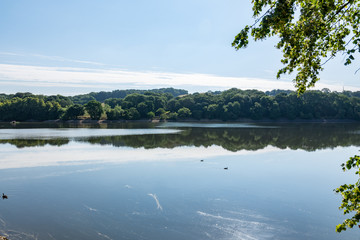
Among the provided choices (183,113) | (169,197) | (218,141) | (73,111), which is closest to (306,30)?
(169,197)

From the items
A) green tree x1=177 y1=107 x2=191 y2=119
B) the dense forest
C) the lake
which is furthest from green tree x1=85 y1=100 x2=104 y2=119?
the lake

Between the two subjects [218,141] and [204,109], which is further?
[204,109]

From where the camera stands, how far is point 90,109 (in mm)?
121375

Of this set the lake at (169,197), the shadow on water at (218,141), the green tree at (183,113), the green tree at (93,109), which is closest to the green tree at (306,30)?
the lake at (169,197)

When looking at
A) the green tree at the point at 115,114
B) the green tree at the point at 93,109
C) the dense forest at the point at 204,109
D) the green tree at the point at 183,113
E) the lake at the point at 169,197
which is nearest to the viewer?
the lake at the point at 169,197

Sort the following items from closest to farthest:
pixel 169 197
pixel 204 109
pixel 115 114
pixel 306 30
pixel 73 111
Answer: pixel 306 30, pixel 169 197, pixel 73 111, pixel 115 114, pixel 204 109

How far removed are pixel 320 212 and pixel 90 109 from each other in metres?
117

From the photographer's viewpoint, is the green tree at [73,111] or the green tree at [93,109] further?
the green tree at [73,111]

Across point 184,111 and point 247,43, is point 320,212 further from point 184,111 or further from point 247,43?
→ point 184,111

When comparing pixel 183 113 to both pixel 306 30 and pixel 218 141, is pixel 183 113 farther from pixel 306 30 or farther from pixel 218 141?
pixel 306 30

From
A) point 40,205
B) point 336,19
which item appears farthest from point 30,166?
point 336,19

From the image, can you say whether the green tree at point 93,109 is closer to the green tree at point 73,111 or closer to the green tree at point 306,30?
the green tree at point 73,111

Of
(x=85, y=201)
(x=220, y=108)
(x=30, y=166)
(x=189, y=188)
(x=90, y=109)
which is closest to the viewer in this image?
(x=85, y=201)

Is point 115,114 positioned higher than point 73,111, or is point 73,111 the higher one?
point 73,111
